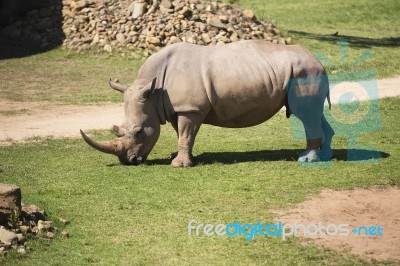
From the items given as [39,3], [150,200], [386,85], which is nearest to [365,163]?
[150,200]

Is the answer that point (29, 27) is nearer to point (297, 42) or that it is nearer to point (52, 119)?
point (297, 42)

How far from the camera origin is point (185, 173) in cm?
1352

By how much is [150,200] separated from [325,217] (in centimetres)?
259

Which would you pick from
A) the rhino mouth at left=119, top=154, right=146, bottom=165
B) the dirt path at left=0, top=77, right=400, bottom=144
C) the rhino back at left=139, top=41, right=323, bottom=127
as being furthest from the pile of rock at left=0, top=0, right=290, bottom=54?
the rhino mouth at left=119, top=154, right=146, bottom=165

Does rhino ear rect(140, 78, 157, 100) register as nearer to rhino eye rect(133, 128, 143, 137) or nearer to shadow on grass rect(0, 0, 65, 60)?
rhino eye rect(133, 128, 143, 137)

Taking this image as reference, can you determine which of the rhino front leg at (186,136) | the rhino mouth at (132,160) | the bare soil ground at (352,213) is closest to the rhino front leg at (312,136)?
the rhino front leg at (186,136)

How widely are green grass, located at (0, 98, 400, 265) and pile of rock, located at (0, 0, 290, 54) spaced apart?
860 cm

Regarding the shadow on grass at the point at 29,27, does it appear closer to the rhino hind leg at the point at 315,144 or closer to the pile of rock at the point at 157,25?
the pile of rock at the point at 157,25

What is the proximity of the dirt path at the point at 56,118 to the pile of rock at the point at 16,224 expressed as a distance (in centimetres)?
630

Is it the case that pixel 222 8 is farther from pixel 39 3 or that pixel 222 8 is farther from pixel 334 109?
pixel 334 109

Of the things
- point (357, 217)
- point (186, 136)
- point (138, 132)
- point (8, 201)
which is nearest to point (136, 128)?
point (138, 132)

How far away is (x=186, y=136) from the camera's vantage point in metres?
13.8

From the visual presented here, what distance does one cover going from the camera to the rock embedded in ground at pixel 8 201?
33.9ft

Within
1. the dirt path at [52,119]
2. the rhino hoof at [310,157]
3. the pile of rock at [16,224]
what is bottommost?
the dirt path at [52,119]
